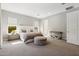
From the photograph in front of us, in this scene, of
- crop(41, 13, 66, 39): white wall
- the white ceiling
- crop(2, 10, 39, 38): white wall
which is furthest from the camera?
crop(41, 13, 66, 39): white wall

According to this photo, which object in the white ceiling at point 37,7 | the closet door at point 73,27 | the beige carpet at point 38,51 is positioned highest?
the white ceiling at point 37,7

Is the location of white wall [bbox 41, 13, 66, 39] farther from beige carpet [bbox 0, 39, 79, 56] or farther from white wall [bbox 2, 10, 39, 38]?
beige carpet [bbox 0, 39, 79, 56]

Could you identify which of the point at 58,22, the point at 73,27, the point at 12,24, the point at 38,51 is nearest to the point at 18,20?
the point at 12,24

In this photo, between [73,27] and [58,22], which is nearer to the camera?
[73,27]

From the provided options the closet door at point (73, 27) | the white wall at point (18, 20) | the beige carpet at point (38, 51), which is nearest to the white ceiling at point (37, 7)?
the closet door at point (73, 27)

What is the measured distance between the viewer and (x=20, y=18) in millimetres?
7590

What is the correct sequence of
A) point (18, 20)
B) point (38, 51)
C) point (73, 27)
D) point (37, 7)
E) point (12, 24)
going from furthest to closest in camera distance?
point (18, 20) < point (12, 24) < point (37, 7) < point (73, 27) < point (38, 51)

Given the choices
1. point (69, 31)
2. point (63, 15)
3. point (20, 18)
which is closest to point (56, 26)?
point (63, 15)

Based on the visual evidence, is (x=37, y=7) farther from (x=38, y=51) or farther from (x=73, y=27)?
(x=38, y=51)

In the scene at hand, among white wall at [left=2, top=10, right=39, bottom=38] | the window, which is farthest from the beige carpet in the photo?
the window

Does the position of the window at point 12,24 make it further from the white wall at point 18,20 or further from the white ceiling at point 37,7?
the white ceiling at point 37,7

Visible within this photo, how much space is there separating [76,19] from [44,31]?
5.00 m

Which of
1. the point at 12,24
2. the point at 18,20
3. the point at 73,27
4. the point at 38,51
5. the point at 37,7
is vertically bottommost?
the point at 38,51

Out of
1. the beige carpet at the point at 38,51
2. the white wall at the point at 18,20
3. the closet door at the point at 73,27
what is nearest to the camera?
the beige carpet at the point at 38,51
